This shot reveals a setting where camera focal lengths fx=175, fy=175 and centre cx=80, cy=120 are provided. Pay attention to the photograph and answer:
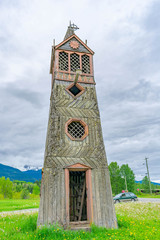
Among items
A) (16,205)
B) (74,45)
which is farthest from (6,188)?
(74,45)

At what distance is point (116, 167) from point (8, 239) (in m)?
45.3

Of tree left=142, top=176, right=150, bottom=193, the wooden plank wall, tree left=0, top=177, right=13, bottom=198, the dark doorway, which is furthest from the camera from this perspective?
tree left=0, top=177, right=13, bottom=198

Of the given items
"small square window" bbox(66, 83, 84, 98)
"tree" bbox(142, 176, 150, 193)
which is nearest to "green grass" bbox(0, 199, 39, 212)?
"small square window" bbox(66, 83, 84, 98)

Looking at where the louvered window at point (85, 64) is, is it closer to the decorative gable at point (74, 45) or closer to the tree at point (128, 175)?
the decorative gable at point (74, 45)

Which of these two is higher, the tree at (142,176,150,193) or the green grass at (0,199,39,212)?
the tree at (142,176,150,193)

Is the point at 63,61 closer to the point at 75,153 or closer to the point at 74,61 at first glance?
the point at 74,61

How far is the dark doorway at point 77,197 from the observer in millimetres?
10793

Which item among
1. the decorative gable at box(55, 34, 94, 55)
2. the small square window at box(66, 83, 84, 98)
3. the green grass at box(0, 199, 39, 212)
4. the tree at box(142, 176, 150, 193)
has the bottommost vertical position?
the green grass at box(0, 199, 39, 212)

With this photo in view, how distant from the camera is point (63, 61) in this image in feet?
41.1

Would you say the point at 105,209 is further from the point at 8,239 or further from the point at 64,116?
the point at 64,116

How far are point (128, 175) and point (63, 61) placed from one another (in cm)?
4512

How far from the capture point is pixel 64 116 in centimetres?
1073

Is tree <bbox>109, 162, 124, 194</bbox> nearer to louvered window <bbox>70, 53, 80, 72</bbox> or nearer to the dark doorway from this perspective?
the dark doorway

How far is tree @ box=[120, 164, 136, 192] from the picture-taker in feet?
160
